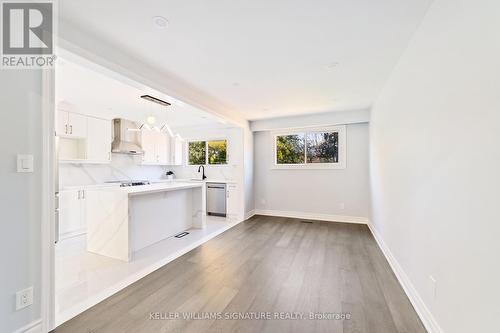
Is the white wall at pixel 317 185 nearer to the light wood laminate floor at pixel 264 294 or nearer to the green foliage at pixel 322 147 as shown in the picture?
the green foliage at pixel 322 147

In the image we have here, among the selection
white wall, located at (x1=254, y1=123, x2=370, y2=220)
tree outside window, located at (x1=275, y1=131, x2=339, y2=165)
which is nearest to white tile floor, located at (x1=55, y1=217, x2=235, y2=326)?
white wall, located at (x1=254, y1=123, x2=370, y2=220)

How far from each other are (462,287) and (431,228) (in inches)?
19.5

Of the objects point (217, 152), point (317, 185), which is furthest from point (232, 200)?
point (317, 185)

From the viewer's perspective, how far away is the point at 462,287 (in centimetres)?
123

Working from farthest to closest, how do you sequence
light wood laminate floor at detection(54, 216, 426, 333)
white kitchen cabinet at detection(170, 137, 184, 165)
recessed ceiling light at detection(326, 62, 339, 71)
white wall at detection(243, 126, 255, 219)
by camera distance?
white kitchen cabinet at detection(170, 137, 184, 165) < white wall at detection(243, 126, 255, 219) < recessed ceiling light at detection(326, 62, 339, 71) < light wood laminate floor at detection(54, 216, 426, 333)

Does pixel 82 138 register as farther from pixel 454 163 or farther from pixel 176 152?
pixel 454 163

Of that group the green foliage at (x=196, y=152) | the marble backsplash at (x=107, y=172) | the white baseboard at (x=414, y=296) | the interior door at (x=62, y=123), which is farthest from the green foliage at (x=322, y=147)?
the interior door at (x=62, y=123)

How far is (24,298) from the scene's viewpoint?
149 cm

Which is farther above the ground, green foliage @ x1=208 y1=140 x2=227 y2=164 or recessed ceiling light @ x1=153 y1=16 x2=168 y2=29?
recessed ceiling light @ x1=153 y1=16 x2=168 y2=29

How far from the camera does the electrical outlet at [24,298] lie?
1462 millimetres

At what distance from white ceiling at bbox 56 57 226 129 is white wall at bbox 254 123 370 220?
2.17m

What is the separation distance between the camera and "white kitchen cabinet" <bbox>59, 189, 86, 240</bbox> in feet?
12.4

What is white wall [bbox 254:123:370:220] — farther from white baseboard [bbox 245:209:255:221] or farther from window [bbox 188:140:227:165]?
window [bbox 188:140:227:165]

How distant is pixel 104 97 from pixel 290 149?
4.10 m
